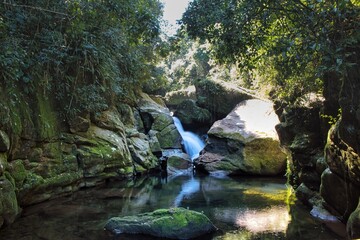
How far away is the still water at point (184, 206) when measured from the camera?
8.72 meters

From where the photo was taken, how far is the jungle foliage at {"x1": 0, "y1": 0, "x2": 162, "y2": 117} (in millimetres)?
8820

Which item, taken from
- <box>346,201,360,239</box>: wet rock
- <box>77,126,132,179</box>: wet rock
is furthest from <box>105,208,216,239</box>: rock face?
<box>77,126,132,179</box>: wet rock

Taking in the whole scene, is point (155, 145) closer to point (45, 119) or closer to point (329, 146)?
point (45, 119)

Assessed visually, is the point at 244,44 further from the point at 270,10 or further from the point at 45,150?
the point at 45,150

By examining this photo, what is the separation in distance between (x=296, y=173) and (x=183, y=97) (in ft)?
65.0

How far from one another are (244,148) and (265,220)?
33.0 ft

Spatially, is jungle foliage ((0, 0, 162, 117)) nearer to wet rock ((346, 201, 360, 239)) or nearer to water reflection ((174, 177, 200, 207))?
water reflection ((174, 177, 200, 207))

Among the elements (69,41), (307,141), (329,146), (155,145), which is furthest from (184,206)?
(155,145)

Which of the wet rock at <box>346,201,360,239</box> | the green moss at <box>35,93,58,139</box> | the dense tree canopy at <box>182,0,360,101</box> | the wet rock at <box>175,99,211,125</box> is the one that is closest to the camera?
the dense tree canopy at <box>182,0,360,101</box>

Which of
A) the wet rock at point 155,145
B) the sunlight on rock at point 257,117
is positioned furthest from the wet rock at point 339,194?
the wet rock at point 155,145

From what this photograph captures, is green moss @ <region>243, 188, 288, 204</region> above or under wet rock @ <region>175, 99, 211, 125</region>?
under

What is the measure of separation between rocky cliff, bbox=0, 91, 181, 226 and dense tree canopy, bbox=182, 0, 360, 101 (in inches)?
245

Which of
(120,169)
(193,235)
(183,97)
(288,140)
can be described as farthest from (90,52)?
(183,97)

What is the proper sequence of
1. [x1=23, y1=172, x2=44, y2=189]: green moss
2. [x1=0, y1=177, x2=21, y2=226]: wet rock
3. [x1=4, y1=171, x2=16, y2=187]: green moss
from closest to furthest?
[x1=0, y1=177, x2=21, y2=226]: wet rock < [x1=4, y1=171, x2=16, y2=187]: green moss < [x1=23, y1=172, x2=44, y2=189]: green moss
